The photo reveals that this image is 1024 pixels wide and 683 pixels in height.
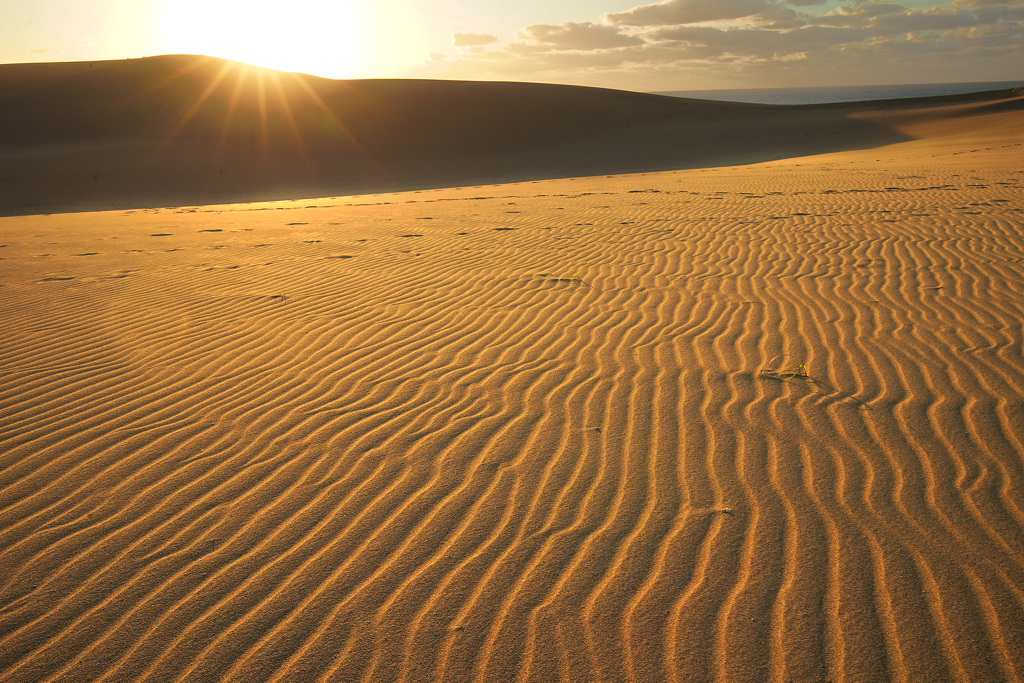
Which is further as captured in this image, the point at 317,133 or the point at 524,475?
the point at 317,133

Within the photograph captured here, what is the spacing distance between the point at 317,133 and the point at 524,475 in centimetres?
3867

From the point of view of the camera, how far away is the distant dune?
27.6m

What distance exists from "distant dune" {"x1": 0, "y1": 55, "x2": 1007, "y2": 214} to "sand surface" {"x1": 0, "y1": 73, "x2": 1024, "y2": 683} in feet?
72.2

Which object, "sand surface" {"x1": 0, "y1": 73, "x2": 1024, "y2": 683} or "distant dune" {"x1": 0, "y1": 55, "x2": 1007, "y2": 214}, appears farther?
"distant dune" {"x1": 0, "y1": 55, "x2": 1007, "y2": 214}

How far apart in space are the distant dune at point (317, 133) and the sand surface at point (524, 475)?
22.0 metres

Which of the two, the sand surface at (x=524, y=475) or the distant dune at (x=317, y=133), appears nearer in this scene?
the sand surface at (x=524, y=475)

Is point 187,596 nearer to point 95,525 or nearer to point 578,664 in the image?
point 95,525

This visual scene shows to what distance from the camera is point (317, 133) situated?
1476 inches

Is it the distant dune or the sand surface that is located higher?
the distant dune

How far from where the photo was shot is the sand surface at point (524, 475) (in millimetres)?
2271

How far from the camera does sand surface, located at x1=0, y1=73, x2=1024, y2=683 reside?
227cm

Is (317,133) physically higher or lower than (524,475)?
higher

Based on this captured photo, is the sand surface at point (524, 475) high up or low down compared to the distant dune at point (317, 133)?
down

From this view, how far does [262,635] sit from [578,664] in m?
1.19
